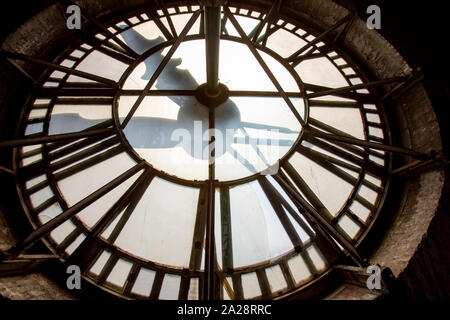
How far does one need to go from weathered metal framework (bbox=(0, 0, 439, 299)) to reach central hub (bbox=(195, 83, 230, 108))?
12 centimetres

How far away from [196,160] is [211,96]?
65.3 inches

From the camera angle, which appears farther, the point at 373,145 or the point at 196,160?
the point at 196,160

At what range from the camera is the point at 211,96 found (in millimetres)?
6762

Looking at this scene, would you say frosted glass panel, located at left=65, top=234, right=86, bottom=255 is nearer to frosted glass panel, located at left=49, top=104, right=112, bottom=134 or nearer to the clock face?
the clock face

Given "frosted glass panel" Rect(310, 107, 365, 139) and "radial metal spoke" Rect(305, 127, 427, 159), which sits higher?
"frosted glass panel" Rect(310, 107, 365, 139)

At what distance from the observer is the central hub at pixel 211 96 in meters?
6.78

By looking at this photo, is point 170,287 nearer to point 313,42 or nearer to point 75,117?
point 75,117

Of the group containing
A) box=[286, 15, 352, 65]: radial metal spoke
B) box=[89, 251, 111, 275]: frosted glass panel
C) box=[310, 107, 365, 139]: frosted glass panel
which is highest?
box=[286, 15, 352, 65]: radial metal spoke

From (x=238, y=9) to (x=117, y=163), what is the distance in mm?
5253

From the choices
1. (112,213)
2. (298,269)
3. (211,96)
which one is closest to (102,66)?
(211,96)

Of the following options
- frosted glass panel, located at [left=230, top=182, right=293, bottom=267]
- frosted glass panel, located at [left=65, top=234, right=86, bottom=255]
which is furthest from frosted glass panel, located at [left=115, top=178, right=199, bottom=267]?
frosted glass panel, located at [left=230, top=182, right=293, bottom=267]

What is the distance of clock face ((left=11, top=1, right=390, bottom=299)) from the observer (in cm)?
574

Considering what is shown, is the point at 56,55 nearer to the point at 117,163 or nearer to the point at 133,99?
the point at 133,99

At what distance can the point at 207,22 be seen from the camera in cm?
496
